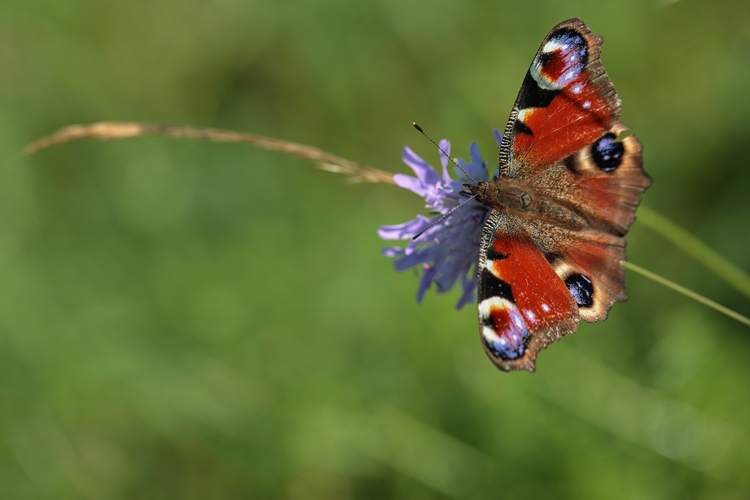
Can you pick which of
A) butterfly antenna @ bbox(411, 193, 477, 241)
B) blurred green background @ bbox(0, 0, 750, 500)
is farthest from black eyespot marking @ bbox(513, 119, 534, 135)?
blurred green background @ bbox(0, 0, 750, 500)

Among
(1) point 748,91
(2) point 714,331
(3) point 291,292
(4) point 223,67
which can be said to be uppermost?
(1) point 748,91

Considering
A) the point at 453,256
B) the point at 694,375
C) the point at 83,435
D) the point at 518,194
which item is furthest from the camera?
the point at 83,435

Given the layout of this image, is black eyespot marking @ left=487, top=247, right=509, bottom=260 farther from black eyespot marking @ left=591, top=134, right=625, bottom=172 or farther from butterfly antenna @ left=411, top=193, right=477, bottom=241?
black eyespot marking @ left=591, top=134, right=625, bottom=172

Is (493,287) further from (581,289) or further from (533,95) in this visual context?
(533,95)

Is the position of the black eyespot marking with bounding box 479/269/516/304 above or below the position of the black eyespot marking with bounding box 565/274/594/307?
below

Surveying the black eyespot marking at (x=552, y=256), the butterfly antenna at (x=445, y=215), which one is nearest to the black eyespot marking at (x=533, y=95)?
the butterfly antenna at (x=445, y=215)

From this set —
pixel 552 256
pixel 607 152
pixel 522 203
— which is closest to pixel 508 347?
pixel 552 256

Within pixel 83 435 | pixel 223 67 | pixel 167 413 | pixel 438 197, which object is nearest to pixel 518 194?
pixel 438 197

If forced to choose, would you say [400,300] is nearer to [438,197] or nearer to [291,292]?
[291,292]
